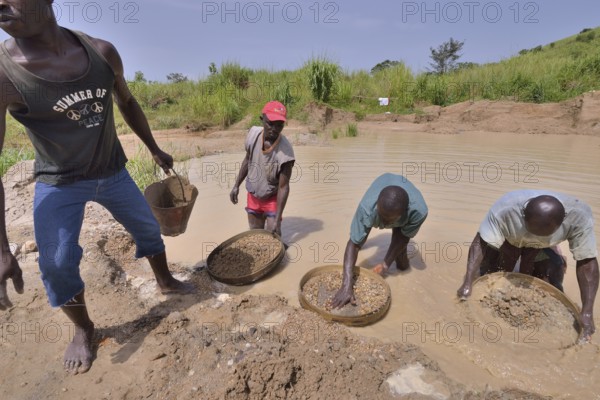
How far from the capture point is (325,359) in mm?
2049

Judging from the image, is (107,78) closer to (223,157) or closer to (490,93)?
(223,157)

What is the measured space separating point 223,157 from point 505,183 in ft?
16.8

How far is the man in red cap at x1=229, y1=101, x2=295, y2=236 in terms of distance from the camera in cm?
313

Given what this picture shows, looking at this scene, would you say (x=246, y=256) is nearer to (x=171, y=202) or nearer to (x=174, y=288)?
(x=174, y=288)

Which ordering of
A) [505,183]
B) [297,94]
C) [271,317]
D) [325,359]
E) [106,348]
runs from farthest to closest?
[297,94]
[505,183]
[271,317]
[106,348]
[325,359]

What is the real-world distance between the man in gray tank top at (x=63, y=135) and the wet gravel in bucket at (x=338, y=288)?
1373 millimetres

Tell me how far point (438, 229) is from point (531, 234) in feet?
6.01

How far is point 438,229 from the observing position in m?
4.18

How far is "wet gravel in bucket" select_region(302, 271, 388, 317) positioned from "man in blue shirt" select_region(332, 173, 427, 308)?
6 centimetres

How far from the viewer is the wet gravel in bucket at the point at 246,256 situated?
3098 millimetres

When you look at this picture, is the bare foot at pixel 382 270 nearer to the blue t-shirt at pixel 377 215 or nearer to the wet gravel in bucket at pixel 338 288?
the wet gravel in bucket at pixel 338 288

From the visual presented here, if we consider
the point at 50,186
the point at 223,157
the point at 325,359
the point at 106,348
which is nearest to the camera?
the point at 50,186

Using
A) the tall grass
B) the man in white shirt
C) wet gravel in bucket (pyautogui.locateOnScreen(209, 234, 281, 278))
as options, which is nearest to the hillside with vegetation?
the tall grass

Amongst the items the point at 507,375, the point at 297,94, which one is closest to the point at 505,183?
the point at 507,375
